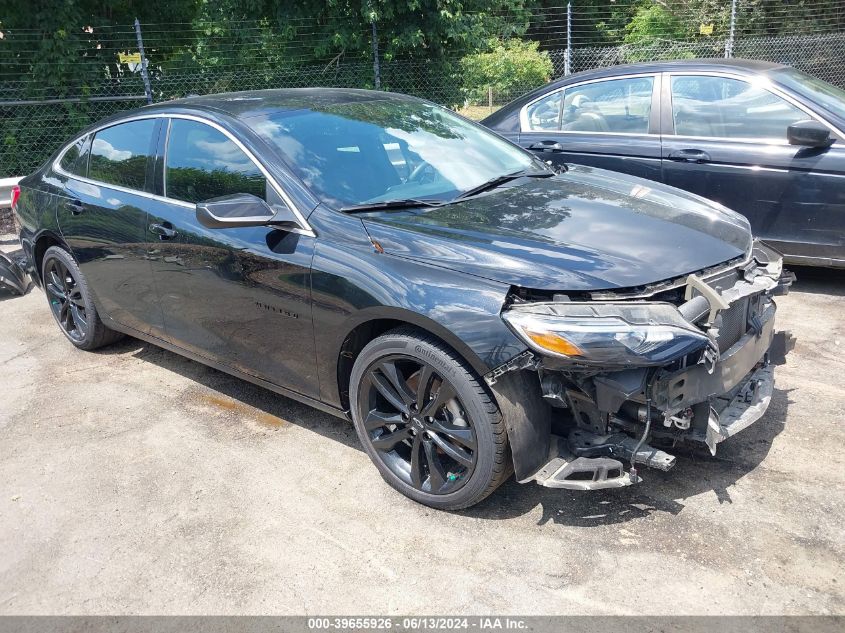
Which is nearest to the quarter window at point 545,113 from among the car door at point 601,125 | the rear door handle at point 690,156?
the car door at point 601,125

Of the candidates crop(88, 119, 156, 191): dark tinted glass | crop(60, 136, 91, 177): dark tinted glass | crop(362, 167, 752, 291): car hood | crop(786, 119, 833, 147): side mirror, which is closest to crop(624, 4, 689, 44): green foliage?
crop(786, 119, 833, 147): side mirror

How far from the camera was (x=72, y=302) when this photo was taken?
5.15 m

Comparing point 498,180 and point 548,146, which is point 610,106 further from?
point 498,180

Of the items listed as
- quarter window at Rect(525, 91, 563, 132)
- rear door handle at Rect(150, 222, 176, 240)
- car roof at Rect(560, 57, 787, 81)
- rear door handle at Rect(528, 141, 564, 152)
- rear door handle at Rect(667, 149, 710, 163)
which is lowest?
rear door handle at Rect(667, 149, 710, 163)

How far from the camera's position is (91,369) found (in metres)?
4.99

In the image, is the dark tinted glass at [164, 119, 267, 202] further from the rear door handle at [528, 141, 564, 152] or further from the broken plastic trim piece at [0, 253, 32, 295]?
the broken plastic trim piece at [0, 253, 32, 295]

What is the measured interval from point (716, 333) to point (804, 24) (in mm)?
18439

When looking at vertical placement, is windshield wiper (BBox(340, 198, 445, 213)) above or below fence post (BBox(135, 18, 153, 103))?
below

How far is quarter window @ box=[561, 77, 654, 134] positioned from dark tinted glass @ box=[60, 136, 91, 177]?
366 cm

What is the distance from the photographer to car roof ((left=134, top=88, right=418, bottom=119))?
398cm

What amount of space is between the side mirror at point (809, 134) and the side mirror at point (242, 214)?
3.64 meters

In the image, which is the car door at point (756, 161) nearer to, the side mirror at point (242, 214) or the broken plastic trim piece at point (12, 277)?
the side mirror at point (242, 214)

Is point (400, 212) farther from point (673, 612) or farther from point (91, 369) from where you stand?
point (91, 369)

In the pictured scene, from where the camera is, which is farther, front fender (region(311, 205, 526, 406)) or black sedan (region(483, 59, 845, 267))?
black sedan (region(483, 59, 845, 267))
